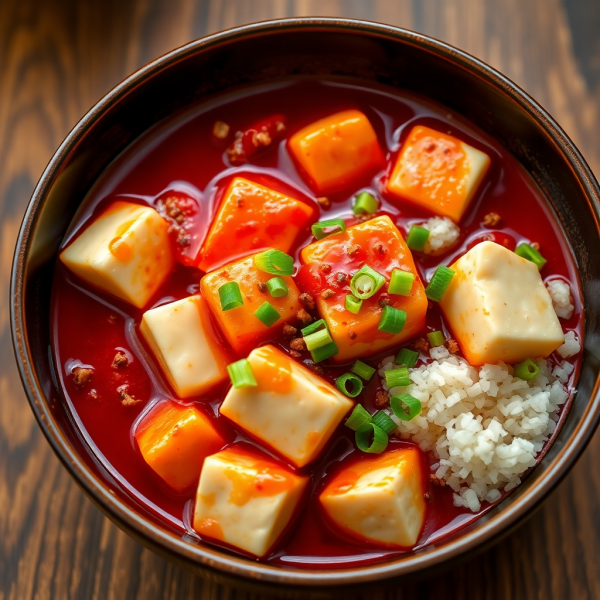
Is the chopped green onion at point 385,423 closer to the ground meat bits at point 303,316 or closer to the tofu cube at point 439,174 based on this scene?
the ground meat bits at point 303,316

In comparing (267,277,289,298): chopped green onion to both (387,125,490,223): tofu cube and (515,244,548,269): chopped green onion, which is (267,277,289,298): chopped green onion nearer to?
(387,125,490,223): tofu cube

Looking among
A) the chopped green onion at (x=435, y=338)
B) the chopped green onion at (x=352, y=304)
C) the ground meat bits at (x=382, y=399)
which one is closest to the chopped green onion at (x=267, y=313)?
the chopped green onion at (x=352, y=304)

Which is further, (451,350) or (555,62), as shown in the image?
(555,62)

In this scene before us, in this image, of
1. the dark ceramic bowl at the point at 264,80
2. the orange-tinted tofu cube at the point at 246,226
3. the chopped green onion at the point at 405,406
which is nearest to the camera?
the dark ceramic bowl at the point at 264,80

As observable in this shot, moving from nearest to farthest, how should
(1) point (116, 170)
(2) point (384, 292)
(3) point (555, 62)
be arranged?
(2) point (384, 292), (1) point (116, 170), (3) point (555, 62)

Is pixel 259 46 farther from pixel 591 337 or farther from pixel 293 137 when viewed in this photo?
pixel 591 337

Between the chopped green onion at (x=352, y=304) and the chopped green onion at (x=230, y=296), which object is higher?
the chopped green onion at (x=230, y=296)

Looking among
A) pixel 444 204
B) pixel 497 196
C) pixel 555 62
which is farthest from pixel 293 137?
pixel 555 62
